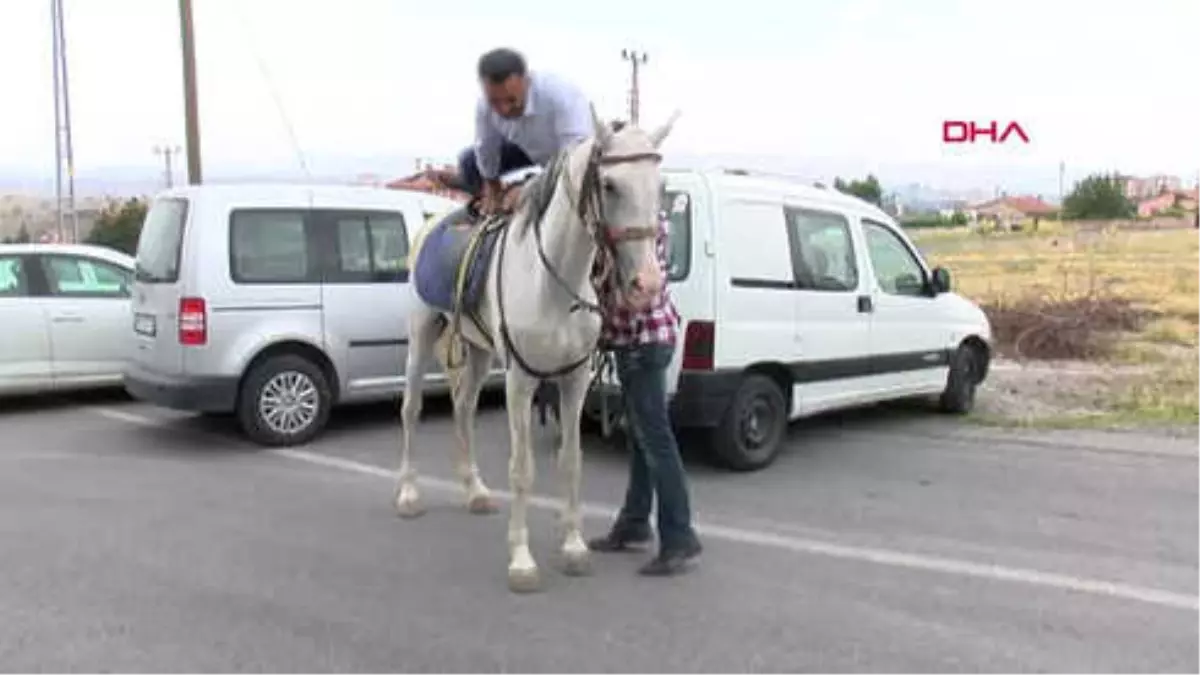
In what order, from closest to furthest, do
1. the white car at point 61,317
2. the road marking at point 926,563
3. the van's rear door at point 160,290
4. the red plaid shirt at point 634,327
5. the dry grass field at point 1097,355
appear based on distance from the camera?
the road marking at point 926,563, the red plaid shirt at point 634,327, the van's rear door at point 160,290, the dry grass field at point 1097,355, the white car at point 61,317

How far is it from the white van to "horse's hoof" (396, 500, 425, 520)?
1245 millimetres

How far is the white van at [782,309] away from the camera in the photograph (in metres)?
7.04

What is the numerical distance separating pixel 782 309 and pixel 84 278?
268 inches

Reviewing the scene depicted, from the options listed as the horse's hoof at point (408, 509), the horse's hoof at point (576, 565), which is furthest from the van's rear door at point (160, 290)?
the horse's hoof at point (576, 565)

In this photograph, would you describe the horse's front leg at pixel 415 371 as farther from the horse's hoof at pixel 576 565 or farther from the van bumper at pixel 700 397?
the horse's hoof at pixel 576 565

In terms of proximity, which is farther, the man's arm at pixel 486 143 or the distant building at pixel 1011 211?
the distant building at pixel 1011 211

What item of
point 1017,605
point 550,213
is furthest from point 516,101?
point 1017,605

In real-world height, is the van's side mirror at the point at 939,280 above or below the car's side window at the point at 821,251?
below

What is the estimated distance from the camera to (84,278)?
34.7ft

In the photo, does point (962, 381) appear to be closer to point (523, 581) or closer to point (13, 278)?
point (523, 581)

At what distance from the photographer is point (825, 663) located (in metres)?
4.18

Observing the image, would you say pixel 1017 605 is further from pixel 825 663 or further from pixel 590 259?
pixel 590 259

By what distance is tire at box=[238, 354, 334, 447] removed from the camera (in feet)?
27.6

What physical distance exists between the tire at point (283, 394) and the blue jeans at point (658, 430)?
13.4 feet
